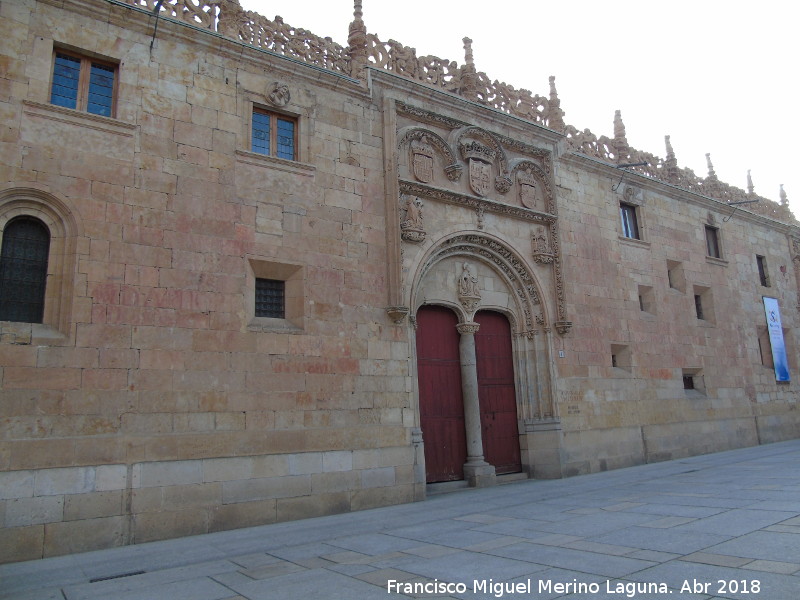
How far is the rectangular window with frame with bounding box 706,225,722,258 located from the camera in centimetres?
1872

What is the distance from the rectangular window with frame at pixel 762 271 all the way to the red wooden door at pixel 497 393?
12.0m

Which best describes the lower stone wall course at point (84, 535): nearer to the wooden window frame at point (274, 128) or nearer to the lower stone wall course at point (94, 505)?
the lower stone wall course at point (94, 505)

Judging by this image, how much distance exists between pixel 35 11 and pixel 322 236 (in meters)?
5.18

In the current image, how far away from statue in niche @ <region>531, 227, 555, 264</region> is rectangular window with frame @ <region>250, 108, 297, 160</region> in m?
5.98

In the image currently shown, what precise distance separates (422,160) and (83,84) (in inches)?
241

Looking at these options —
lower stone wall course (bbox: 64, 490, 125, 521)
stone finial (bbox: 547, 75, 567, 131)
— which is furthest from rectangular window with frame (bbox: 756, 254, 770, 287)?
lower stone wall course (bbox: 64, 490, 125, 521)

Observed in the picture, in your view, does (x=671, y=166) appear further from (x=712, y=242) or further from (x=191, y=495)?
(x=191, y=495)

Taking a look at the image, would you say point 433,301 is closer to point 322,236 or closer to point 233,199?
point 322,236

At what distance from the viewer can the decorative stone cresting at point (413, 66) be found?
10.1 m

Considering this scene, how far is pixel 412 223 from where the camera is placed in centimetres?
1139

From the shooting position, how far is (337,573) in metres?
5.64

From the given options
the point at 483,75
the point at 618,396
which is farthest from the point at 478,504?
Result: the point at 483,75

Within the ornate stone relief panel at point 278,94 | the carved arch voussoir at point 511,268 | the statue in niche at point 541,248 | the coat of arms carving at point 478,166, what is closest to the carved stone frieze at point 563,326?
the carved arch voussoir at point 511,268

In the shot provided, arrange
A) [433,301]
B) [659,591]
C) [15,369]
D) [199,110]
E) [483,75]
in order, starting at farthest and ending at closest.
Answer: [483,75]
[433,301]
[199,110]
[15,369]
[659,591]
